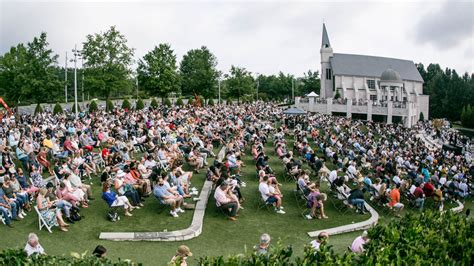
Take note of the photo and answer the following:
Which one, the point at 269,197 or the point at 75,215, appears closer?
the point at 75,215

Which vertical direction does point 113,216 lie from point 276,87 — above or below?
below

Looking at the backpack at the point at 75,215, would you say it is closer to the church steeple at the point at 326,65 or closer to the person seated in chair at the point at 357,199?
the person seated in chair at the point at 357,199

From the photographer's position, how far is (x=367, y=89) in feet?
282

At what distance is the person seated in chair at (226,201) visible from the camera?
13.2m

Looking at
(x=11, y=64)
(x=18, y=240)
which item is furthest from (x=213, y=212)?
(x=11, y=64)

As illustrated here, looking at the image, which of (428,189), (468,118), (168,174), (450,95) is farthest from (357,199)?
(450,95)

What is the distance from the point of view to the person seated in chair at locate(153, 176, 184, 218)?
12938mm

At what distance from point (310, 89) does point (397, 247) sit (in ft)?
290

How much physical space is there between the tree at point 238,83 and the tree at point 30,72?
36.3 metres

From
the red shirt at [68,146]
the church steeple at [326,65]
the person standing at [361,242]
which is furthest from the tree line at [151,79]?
the person standing at [361,242]

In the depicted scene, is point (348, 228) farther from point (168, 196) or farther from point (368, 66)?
point (368, 66)

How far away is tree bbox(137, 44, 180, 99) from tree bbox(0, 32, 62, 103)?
16571 millimetres

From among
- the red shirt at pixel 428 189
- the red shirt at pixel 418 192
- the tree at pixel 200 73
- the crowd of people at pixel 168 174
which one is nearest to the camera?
the crowd of people at pixel 168 174

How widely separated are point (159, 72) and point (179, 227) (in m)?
47.9
